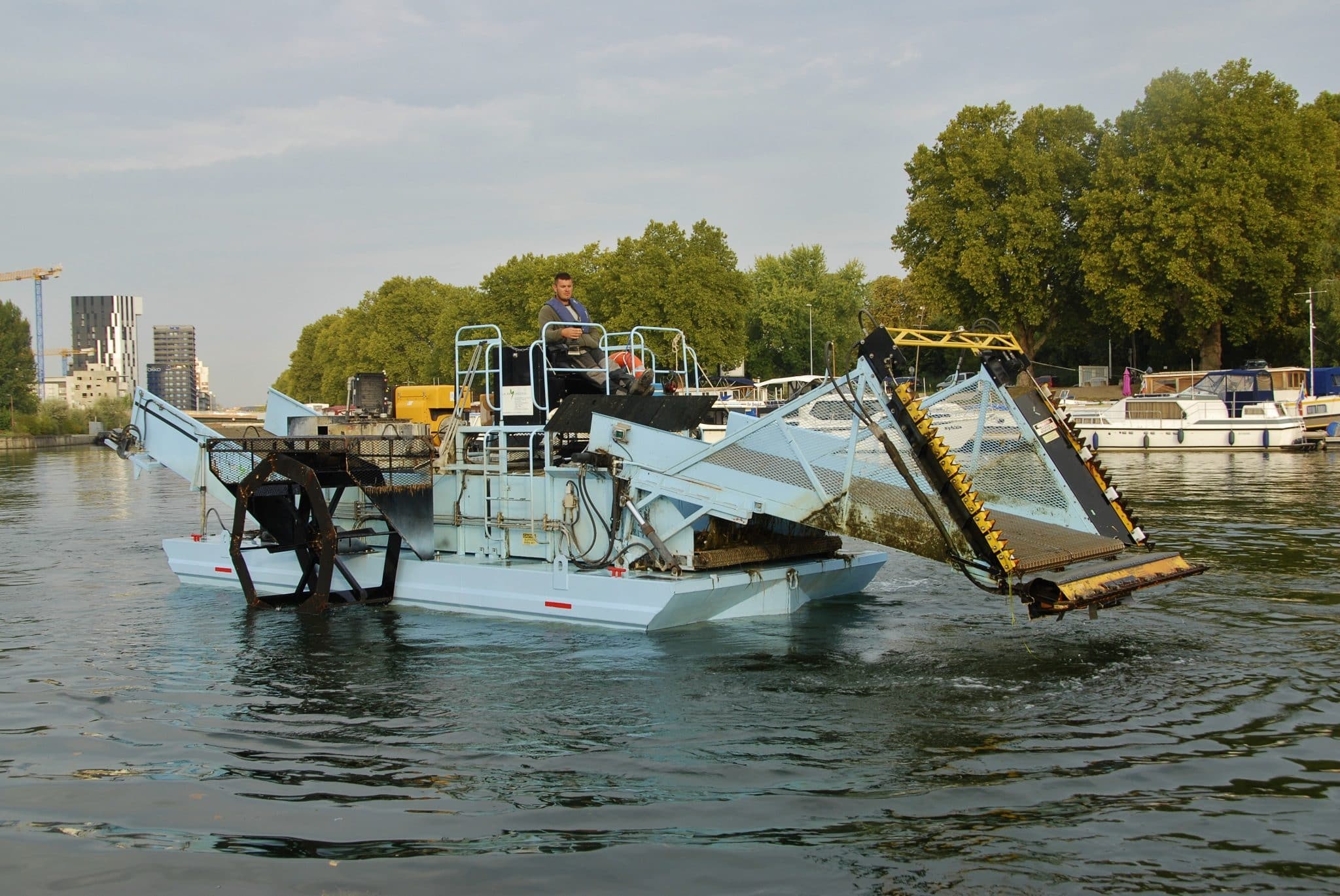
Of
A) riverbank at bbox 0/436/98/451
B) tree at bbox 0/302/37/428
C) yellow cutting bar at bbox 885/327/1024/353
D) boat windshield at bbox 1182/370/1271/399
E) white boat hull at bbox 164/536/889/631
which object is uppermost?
tree at bbox 0/302/37/428

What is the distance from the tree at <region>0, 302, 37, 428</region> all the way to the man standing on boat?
10800 cm

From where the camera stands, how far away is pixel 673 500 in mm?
12516

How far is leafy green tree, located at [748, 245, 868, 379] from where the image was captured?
92562 millimetres

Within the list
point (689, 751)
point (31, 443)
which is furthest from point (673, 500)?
point (31, 443)

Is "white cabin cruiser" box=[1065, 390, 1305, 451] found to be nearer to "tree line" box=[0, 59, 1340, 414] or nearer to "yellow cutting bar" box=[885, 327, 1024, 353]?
"tree line" box=[0, 59, 1340, 414]

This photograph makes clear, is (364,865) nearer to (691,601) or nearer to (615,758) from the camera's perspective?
(615,758)

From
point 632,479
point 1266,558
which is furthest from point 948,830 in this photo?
point 1266,558

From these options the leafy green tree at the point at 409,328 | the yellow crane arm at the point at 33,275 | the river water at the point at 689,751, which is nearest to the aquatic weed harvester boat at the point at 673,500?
the river water at the point at 689,751

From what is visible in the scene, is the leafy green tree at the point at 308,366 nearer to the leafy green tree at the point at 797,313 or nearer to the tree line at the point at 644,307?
the tree line at the point at 644,307

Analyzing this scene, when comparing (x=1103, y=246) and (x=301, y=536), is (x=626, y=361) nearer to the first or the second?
(x=301, y=536)

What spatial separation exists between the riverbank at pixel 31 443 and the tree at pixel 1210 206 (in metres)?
76.4

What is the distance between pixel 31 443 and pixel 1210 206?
8953 centimetres

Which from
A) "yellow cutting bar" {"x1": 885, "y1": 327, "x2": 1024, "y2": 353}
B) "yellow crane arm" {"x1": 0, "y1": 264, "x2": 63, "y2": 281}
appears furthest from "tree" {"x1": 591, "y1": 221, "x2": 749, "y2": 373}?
"yellow crane arm" {"x1": 0, "y1": 264, "x2": 63, "y2": 281}

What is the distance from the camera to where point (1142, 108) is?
56.2 metres
